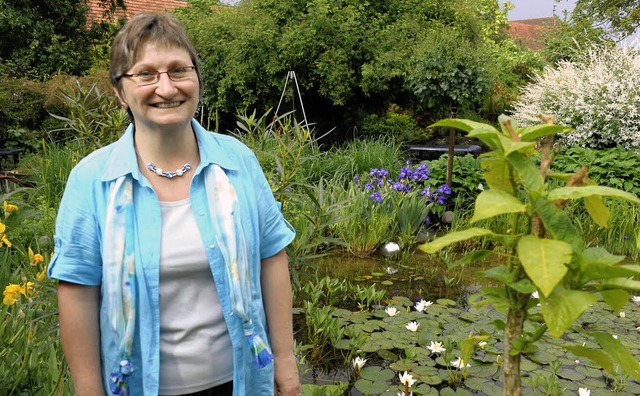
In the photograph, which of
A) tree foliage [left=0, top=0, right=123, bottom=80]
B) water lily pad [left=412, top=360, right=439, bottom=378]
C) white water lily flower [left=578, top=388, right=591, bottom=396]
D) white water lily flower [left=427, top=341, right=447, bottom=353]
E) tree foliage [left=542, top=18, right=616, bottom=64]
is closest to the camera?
white water lily flower [left=578, top=388, right=591, bottom=396]

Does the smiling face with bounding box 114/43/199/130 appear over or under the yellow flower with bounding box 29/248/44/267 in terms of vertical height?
over

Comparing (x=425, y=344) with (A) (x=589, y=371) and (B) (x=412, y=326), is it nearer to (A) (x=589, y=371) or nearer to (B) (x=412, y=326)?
(B) (x=412, y=326)

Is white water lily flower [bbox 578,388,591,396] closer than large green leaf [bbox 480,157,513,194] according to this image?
No

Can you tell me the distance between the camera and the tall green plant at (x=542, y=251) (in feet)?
3.49

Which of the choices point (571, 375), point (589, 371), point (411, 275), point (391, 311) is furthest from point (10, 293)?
point (411, 275)

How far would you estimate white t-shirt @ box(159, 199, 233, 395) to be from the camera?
1418 mm

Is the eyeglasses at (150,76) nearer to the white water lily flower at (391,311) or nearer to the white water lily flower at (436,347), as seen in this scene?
the white water lily flower at (436,347)

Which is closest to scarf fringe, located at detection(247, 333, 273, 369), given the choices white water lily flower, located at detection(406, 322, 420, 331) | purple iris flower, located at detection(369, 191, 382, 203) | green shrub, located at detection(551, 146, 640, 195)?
white water lily flower, located at detection(406, 322, 420, 331)

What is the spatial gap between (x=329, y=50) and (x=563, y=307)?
28.6 feet

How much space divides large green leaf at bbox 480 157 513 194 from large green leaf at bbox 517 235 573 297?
19 cm

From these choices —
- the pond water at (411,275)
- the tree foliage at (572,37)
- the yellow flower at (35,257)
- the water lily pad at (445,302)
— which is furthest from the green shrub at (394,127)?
the tree foliage at (572,37)

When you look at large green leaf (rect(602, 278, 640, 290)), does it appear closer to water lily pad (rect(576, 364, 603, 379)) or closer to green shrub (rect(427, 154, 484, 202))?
water lily pad (rect(576, 364, 603, 379))

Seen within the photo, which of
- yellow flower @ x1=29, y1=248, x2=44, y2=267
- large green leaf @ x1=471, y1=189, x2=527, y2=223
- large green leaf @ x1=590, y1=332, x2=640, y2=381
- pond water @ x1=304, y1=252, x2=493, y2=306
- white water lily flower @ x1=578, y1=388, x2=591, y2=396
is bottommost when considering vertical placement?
pond water @ x1=304, y1=252, x2=493, y2=306

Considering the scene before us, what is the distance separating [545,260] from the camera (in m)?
1.05
